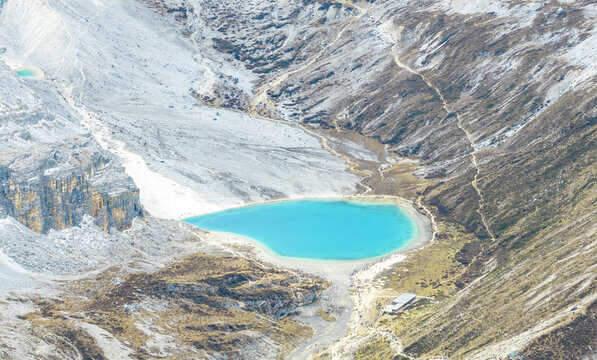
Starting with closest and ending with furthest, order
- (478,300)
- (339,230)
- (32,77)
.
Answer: (478,300)
(339,230)
(32,77)

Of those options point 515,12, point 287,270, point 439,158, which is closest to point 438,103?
point 439,158

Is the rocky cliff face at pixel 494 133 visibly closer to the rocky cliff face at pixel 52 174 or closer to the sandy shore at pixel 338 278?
the sandy shore at pixel 338 278

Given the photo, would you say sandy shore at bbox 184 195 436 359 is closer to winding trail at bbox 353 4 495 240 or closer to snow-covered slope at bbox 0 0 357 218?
winding trail at bbox 353 4 495 240

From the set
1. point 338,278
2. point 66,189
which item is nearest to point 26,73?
point 66,189

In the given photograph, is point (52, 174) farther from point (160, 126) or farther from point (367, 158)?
point (367, 158)

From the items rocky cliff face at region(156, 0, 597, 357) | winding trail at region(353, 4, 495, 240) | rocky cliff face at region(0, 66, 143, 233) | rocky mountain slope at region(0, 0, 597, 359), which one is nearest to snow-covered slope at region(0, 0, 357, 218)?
rocky mountain slope at region(0, 0, 597, 359)

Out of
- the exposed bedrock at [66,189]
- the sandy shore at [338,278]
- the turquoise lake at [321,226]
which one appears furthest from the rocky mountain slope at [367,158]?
the turquoise lake at [321,226]

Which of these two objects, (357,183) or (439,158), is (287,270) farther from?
(439,158)
